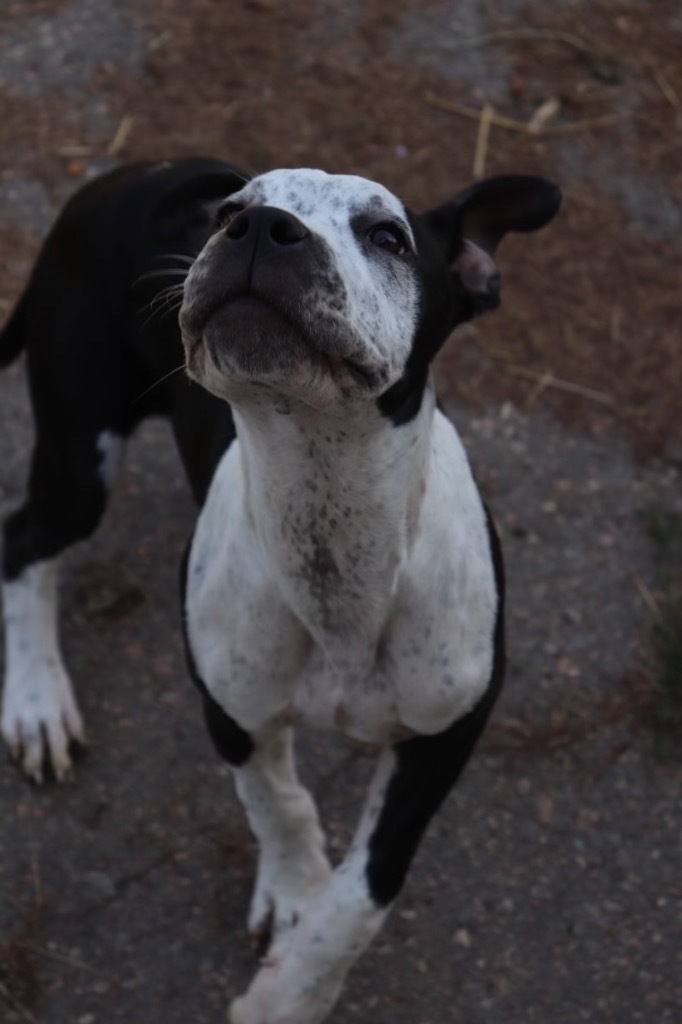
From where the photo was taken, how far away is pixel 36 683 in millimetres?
4211

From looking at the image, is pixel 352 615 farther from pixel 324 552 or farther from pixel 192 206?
pixel 192 206

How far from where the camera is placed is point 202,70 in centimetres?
594

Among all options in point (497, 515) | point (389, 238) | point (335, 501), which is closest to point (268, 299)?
point (389, 238)

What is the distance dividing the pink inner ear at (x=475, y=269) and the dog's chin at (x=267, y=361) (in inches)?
24.7

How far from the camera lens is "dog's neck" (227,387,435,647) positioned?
8.89ft

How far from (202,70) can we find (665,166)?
177cm

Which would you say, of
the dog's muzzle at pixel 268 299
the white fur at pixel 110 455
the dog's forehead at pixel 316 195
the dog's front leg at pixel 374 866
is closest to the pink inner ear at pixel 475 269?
the dog's forehead at pixel 316 195

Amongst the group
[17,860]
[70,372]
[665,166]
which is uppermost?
[70,372]

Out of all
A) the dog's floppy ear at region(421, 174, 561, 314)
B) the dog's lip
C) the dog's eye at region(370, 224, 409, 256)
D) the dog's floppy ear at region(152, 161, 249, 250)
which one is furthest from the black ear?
the dog's lip

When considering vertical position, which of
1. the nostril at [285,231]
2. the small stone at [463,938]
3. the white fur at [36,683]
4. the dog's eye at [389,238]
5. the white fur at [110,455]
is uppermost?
the nostril at [285,231]

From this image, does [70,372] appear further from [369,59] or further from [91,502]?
[369,59]

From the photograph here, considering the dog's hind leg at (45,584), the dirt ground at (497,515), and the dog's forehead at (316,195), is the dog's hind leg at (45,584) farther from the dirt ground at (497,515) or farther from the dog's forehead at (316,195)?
the dog's forehead at (316,195)

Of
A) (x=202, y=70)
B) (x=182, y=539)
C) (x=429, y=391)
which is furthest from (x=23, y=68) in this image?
(x=429, y=391)

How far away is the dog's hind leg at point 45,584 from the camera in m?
3.93
